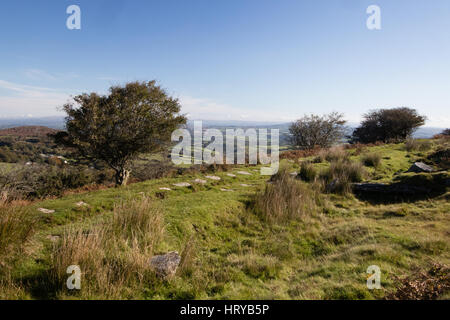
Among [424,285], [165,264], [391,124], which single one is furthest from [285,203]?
[391,124]

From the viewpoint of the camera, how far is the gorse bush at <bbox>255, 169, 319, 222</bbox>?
6.57 metres

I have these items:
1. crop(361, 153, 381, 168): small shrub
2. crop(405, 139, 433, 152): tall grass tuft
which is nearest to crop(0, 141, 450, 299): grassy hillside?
crop(361, 153, 381, 168): small shrub

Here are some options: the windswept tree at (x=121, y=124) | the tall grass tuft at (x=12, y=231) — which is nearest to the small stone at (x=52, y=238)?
the tall grass tuft at (x=12, y=231)

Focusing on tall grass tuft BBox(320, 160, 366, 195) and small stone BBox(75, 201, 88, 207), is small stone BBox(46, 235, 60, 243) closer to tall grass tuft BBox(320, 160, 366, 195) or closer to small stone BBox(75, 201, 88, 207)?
small stone BBox(75, 201, 88, 207)

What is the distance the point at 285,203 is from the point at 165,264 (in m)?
4.55

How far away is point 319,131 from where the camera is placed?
2445cm

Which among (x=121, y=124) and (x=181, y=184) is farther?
(x=121, y=124)

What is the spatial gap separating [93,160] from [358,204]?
48.4ft

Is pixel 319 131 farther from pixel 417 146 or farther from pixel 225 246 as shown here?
pixel 225 246

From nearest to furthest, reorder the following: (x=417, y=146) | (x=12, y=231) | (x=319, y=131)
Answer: (x=12, y=231)
(x=417, y=146)
(x=319, y=131)

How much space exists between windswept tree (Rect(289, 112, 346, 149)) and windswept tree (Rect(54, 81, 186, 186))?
1617cm

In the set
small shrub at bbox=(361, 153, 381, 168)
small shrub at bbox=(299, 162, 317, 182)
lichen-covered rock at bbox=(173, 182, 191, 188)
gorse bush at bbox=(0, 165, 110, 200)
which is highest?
small shrub at bbox=(361, 153, 381, 168)

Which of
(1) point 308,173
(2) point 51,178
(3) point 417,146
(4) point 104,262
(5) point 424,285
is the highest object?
(3) point 417,146
